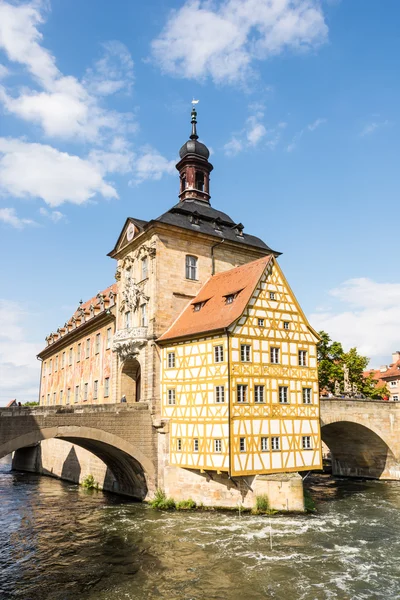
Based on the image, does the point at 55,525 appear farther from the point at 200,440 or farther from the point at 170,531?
the point at 200,440

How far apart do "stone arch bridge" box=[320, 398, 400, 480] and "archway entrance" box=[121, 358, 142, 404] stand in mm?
11633

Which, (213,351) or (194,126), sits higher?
(194,126)

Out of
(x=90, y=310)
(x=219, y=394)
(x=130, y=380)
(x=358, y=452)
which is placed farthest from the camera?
(x=90, y=310)

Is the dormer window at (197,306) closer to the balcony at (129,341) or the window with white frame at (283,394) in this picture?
the balcony at (129,341)

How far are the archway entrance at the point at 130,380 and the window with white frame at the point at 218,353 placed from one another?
26.8ft

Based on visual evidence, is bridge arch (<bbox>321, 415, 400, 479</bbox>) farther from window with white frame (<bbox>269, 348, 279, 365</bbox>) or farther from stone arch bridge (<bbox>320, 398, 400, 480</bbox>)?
window with white frame (<bbox>269, 348, 279, 365</bbox>)

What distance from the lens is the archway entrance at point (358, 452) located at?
36.1m

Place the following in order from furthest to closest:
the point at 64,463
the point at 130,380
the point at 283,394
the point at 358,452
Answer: the point at 64,463 < the point at 358,452 < the point at 130,380 < the point at 283,394

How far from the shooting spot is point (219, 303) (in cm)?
2673

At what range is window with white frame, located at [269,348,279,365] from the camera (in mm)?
25147

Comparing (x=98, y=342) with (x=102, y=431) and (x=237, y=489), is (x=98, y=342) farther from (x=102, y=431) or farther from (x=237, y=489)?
(x=237, y=489)

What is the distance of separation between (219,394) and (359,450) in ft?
62.8

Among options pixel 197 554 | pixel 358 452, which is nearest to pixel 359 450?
pixel 358 452

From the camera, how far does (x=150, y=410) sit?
88.4ft
